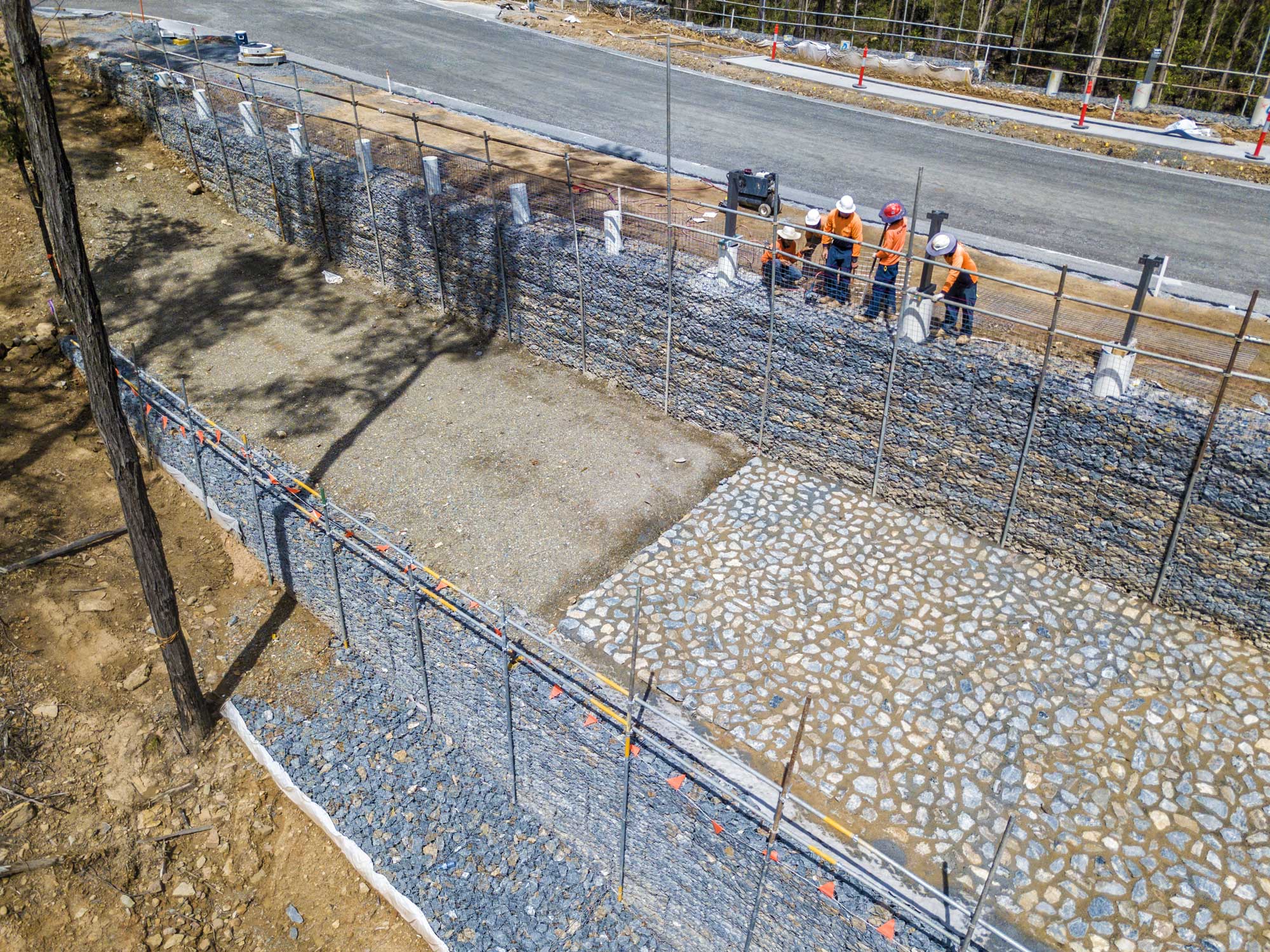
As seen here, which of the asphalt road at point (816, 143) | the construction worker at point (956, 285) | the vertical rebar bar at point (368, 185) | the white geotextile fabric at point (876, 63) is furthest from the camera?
the white geotextile fabric at point (876, 63)

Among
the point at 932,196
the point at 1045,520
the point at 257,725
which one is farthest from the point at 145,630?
the point at 932,196

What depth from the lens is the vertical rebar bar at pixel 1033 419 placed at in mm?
10414

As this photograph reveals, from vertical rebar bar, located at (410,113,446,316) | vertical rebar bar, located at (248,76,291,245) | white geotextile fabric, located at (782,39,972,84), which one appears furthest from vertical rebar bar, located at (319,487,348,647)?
white geotextile fabric, located at (782,39,972,84)

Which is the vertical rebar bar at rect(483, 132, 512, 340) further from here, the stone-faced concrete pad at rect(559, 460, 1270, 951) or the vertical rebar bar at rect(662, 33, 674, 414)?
the stone-faced concrete pad at rect(559, 460, 1270, 951)

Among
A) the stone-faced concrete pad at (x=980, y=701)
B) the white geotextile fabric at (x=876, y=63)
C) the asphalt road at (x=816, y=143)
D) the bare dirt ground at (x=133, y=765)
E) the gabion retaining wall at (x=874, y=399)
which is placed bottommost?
the bare dirt ground at (x=133, y=765)

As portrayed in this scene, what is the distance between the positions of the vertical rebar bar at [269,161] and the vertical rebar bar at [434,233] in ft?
13.0

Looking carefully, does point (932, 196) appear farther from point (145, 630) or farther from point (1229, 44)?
point (1229, 44)

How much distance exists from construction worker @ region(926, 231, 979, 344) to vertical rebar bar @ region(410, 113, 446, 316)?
913 centimetres

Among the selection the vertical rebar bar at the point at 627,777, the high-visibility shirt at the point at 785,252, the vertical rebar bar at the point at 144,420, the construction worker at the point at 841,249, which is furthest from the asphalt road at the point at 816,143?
the vertical rebar bar at the point at 627,777

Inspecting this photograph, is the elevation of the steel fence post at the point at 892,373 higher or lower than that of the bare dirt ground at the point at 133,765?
higher

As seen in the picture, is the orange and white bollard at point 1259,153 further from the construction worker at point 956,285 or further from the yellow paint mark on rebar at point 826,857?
the yellow paint mark on rebar at point 826,857

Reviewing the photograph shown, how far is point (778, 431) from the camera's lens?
13.4 meters

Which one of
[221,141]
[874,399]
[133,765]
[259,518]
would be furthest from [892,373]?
[221,141]

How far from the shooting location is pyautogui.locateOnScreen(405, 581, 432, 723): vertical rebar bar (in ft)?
31.4
